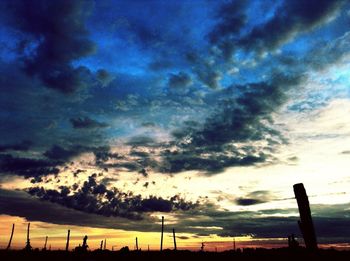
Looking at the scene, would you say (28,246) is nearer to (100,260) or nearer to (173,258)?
(100,260)

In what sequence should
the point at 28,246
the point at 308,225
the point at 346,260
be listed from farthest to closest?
the point at 28,246 → the point at 346,260 → the point at 308,225

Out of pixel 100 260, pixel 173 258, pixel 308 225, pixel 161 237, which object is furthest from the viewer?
pixel 161 237

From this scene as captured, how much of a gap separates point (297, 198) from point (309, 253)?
4.01 ft

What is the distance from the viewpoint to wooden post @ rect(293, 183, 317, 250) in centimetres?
731

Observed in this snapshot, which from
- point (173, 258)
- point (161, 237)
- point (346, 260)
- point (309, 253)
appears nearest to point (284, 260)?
point (346, 260)

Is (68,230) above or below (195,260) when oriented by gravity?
above

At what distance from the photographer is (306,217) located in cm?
734

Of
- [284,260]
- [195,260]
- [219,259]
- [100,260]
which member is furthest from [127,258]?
[284,260]

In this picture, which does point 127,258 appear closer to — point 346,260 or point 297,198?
point 346,260

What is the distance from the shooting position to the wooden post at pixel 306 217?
7309mm

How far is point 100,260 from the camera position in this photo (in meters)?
33.8

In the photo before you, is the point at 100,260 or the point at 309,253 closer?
the point at 309,253

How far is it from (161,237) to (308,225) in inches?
2280

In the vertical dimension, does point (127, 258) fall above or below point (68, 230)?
below
